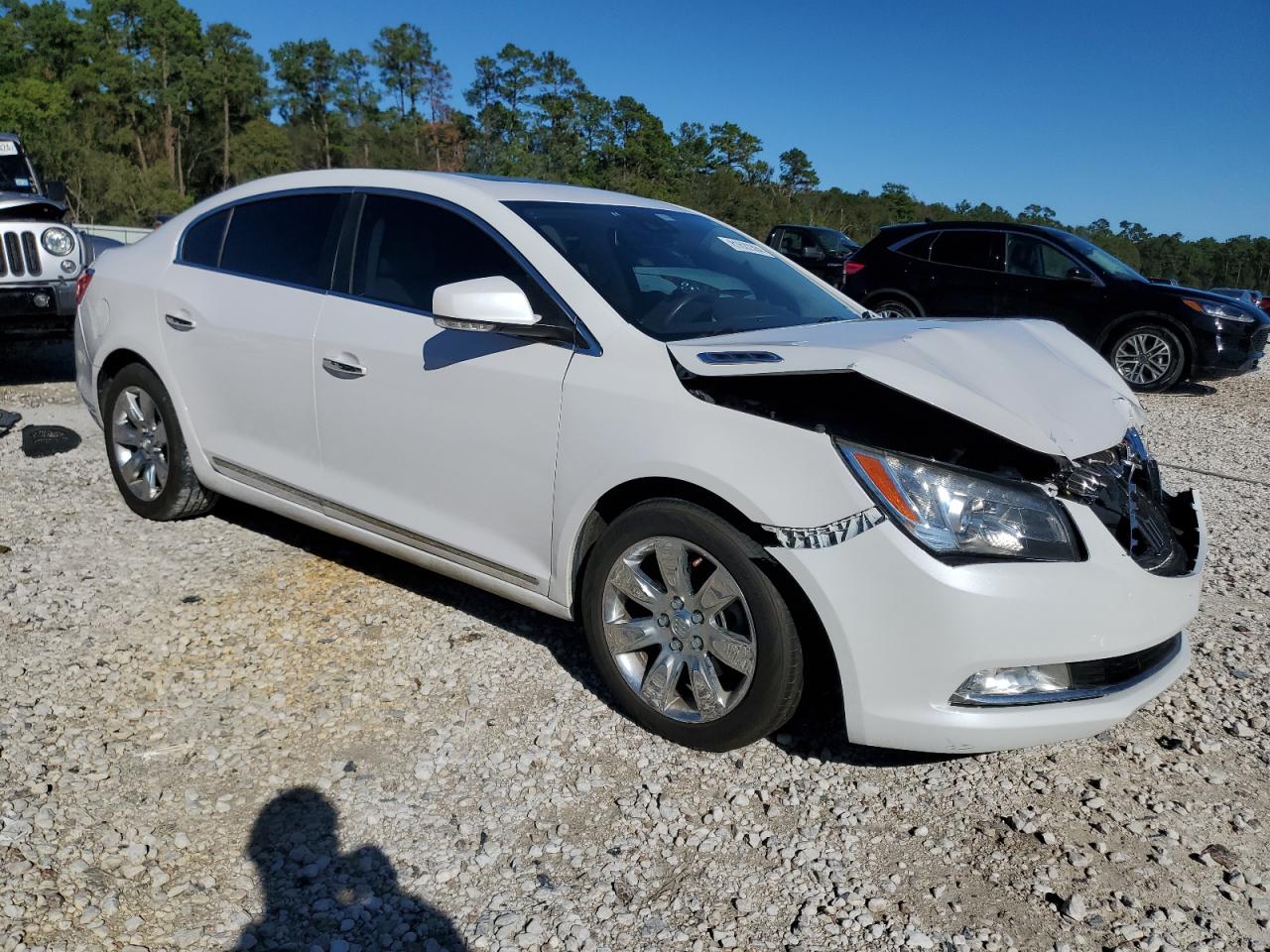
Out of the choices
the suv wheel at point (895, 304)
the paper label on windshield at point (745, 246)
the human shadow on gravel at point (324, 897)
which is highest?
the paper label on windshield at point (745, 246)

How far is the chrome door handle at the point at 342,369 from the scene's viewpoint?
3582mm

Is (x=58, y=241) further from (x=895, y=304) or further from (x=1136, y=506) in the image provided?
(x=895, y=304)

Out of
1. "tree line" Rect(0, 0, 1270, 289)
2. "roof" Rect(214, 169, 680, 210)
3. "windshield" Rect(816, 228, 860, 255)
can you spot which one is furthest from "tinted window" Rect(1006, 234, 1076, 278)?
"tree line" Rect(0, 0, 1270, 289)

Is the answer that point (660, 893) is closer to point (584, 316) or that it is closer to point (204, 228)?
point (584, 316)

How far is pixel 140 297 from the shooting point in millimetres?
4551

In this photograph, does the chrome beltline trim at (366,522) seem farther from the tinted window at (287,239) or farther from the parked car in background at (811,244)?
the parked car in background at (811,244)

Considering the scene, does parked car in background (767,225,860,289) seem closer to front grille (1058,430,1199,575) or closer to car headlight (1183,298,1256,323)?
car headlight (1183,298,1256,323)

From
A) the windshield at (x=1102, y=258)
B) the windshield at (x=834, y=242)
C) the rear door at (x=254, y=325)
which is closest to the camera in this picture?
the rear door at (x=254, y=325)

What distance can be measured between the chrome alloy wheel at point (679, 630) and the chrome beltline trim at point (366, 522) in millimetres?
384

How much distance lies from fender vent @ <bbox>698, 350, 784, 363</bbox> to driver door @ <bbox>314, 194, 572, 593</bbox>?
50 cm

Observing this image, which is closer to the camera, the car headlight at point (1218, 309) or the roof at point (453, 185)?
the roof at point (453, 185)

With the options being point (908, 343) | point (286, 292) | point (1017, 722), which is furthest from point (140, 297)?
point (1017, 722)

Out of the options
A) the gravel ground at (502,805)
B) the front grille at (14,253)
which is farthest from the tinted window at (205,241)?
the front grille at (14,253)

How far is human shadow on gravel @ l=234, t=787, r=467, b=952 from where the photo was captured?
2266 mm
